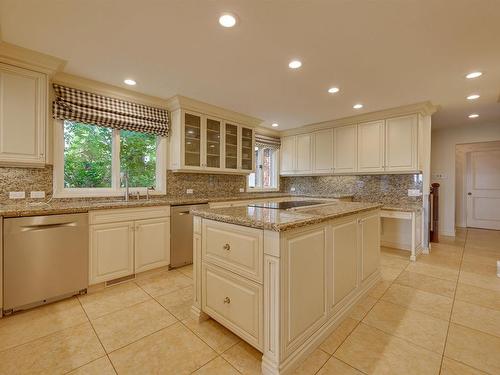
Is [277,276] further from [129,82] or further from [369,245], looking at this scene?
[129,82]

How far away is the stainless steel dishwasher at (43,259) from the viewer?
2018 mm

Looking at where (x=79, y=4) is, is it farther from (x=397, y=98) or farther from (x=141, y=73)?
(x=397, y=98)

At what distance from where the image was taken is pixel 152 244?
291cm

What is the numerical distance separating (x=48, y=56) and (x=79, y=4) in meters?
1.00

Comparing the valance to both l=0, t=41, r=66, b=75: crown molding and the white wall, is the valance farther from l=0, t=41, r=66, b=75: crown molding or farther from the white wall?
the white wall

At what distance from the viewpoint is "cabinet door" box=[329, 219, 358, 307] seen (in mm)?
1855

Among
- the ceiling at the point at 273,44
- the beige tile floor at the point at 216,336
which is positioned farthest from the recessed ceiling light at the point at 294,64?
the beige tile floor at the point at 216,336

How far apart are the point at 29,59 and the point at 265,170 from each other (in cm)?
418

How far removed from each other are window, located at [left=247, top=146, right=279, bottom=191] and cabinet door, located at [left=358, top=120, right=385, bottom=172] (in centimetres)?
190

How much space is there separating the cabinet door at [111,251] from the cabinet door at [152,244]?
8 cm

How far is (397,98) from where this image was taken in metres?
3.42

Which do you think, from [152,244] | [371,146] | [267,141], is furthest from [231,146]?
[371,146]

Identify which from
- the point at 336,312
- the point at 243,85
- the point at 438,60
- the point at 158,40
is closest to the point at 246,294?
the point at 336,312

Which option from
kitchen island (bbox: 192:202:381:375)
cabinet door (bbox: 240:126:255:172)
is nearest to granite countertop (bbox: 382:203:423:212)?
kitchen island (bbox: 192:202:381:375)
